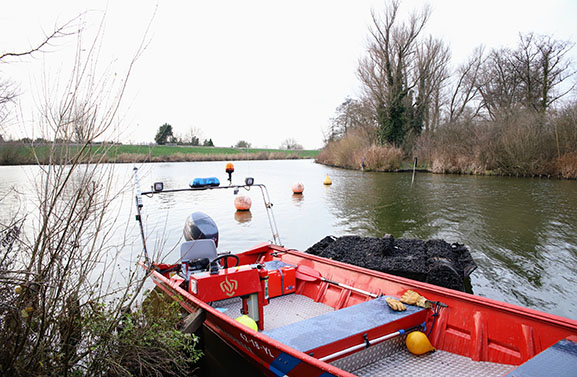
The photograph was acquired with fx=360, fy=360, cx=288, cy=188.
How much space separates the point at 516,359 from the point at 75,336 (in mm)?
3442

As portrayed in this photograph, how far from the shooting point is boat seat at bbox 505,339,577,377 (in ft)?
7.34

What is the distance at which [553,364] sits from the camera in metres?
2.35

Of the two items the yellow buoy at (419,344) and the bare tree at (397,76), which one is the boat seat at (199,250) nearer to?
the yellow buoy at (419,344)

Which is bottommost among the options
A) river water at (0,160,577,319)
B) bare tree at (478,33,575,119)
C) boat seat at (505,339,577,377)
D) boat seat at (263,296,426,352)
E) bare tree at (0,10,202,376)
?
river water at (0,160,577,319)

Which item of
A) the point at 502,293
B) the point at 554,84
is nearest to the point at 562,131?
the point at 554,84

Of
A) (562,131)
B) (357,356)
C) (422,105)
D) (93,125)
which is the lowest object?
(357,356)

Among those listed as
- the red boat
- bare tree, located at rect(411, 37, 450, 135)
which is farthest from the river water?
bare tree, located at rect(411, 37, 450, 135)

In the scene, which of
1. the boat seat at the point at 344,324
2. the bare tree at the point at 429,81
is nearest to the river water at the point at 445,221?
the boat seat at the point at 344,324

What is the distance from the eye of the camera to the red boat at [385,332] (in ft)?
9.40

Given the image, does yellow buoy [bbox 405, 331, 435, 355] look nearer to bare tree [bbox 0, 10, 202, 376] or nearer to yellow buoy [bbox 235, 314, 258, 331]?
A: yellow buoy [bbox 235, 314, 258, 331]

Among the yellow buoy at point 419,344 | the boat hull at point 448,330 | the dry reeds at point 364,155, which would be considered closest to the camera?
the boat hull at point 448,330

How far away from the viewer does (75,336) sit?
240 cm

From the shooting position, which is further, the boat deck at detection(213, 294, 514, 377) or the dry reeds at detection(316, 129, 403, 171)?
the dry reeds at detection(316, 129, 403, 171)

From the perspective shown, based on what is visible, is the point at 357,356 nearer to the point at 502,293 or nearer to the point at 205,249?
the point at 205,249
